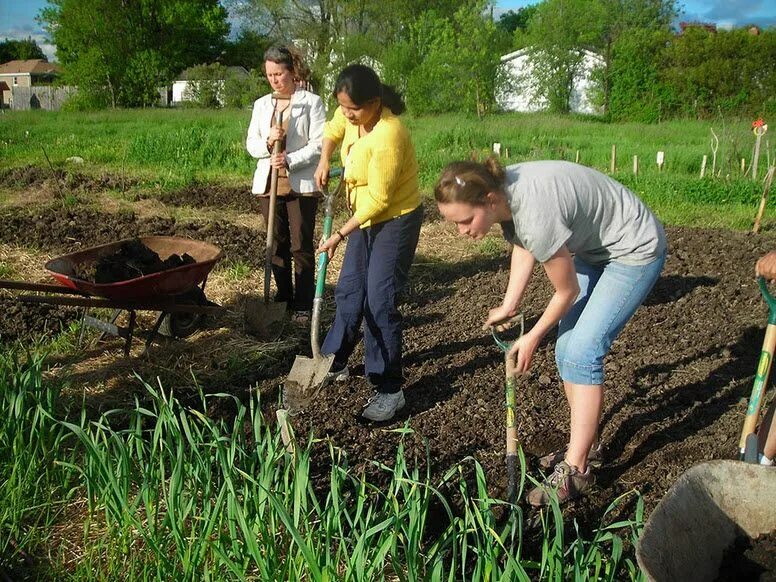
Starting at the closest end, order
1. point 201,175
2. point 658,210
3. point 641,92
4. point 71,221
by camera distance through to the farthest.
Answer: point 71,221
point 658,210
point 201,175
point 641,92

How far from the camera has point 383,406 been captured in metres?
3.50

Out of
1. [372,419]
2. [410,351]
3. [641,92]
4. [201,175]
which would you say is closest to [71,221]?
[201,175]

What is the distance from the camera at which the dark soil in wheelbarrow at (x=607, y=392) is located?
3117mm

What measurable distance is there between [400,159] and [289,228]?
1752 mm

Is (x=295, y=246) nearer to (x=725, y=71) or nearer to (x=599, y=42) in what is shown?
(x=725, y=71)

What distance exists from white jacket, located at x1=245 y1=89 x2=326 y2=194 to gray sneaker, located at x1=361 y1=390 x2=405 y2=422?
4.95ft

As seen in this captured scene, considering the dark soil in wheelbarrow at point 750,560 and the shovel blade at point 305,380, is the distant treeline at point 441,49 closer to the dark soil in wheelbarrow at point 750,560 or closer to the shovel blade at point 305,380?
the shovel blade at point 305,380

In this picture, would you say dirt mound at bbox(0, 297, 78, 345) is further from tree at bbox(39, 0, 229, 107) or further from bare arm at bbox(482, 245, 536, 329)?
tree at bbox(39, 0, 229, 107)

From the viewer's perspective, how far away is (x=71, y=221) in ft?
24.6

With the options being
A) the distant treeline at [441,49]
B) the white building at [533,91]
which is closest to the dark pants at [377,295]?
the distant treeline at [441,49]

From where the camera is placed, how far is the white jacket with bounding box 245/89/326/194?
443 cm

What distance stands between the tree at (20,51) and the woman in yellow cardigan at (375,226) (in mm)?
74427

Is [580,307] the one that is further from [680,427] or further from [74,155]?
[74,155]

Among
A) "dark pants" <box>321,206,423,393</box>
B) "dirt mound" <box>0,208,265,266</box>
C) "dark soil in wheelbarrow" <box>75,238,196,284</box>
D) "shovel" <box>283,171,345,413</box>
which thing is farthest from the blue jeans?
"dirt mound" <box>0,208,265,266</box>
